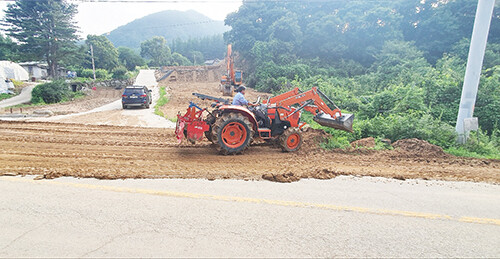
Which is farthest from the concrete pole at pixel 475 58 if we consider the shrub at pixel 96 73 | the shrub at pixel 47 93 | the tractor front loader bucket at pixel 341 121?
the shrub at pixel 96 73

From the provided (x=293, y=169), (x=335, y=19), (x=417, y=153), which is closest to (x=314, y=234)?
(x=293, y=169)

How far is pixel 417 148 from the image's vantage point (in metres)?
7.51

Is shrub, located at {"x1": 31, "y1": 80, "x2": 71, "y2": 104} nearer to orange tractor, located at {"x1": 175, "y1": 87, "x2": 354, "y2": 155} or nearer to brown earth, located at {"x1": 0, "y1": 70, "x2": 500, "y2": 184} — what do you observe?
brown earth, located at {"x1": 0, "y1": 70, "x2": 500, "y2": 184}

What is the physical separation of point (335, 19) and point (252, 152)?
36.2 m

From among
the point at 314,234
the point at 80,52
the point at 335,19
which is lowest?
the point at 314,234

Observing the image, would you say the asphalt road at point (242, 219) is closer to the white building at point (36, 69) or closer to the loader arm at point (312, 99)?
the loader arm at point (312, 99)

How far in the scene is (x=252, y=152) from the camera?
7355mm

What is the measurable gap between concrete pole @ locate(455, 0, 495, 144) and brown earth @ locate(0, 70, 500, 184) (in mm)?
1703

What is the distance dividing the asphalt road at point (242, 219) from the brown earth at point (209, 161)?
1.69 ft

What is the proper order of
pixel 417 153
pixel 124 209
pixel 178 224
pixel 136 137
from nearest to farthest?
pixel 178 224 < pixel 124 209 < pixel 417 153 < pixel 136 137

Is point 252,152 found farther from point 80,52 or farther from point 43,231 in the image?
point 80,52

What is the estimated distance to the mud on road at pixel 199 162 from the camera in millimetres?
A: 5480

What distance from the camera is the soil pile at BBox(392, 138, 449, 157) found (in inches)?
284

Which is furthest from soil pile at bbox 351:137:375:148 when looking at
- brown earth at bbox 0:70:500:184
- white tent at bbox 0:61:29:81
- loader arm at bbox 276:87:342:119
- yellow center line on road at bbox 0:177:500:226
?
white tent at bbox 0:61:29:81
